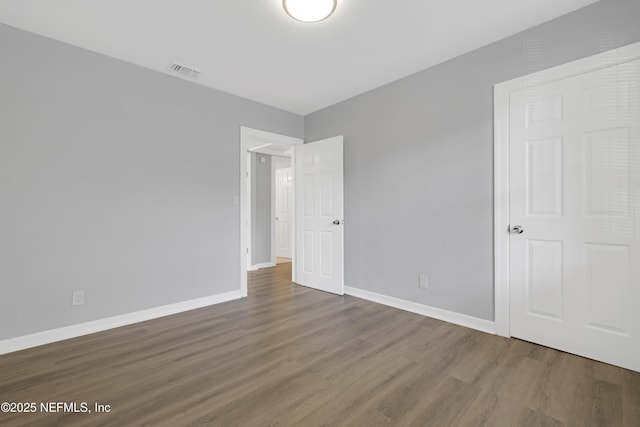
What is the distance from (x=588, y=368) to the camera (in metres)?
1.96

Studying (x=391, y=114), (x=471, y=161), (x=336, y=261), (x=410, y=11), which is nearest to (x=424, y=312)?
(x=336, y=261)

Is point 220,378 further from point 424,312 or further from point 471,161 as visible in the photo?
point 471,161

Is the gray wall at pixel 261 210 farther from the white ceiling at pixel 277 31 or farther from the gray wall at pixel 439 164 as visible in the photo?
the white ceiling at pixel 277 31

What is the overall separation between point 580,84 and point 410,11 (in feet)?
4.55

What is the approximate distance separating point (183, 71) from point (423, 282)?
3439mm

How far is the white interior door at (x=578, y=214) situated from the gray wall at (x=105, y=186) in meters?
3.09

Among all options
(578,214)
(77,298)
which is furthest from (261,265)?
(578,214)

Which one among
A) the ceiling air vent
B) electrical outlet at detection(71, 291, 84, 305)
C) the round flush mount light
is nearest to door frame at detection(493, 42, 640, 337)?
the round flush mount light

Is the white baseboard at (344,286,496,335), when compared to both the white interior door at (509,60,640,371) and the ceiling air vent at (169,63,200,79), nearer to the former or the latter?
the white interior door at (509,60,640,371)

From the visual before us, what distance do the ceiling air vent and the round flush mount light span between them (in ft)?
4.76

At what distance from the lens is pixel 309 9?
6.65 feet

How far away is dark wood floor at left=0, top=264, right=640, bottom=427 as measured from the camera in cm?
152

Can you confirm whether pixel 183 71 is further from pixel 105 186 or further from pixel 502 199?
→ pixel 502 199

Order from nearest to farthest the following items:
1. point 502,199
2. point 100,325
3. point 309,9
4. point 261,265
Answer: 1. point 309,9
2. point 502,199
3. point 100,325
4. point 261,265
